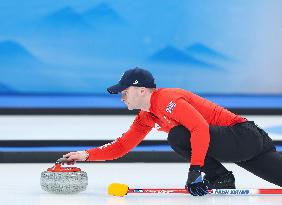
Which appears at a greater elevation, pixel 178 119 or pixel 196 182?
pixel 178 119

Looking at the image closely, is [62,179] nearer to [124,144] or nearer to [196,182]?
[124,144]

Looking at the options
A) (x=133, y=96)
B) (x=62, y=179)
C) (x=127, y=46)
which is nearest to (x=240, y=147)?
(x=133, y=96)

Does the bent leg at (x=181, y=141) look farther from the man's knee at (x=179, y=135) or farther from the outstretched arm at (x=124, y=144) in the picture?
the outstretched arm at (x=124, y=144)

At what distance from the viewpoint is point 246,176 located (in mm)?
4594

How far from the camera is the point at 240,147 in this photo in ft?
11.2

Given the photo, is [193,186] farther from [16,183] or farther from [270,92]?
[270,92]

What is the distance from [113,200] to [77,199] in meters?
0.16

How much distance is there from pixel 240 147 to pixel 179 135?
0.29 m

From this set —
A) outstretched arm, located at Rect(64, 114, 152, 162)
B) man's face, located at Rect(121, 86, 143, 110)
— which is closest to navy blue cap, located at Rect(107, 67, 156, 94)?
man's face, located at Rect(121, 86, 143, 110)

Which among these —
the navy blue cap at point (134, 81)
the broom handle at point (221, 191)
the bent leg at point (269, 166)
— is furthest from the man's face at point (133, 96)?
the bent leg at point (269, 166)

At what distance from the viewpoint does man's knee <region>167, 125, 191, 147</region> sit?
3338 mm

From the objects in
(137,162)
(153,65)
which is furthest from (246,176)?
(153,65)

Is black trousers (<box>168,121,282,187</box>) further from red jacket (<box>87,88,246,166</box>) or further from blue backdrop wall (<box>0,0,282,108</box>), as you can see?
blue backdrop wall (<box>0,0,282,108</box>)

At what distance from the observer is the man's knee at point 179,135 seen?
3.34 metres
